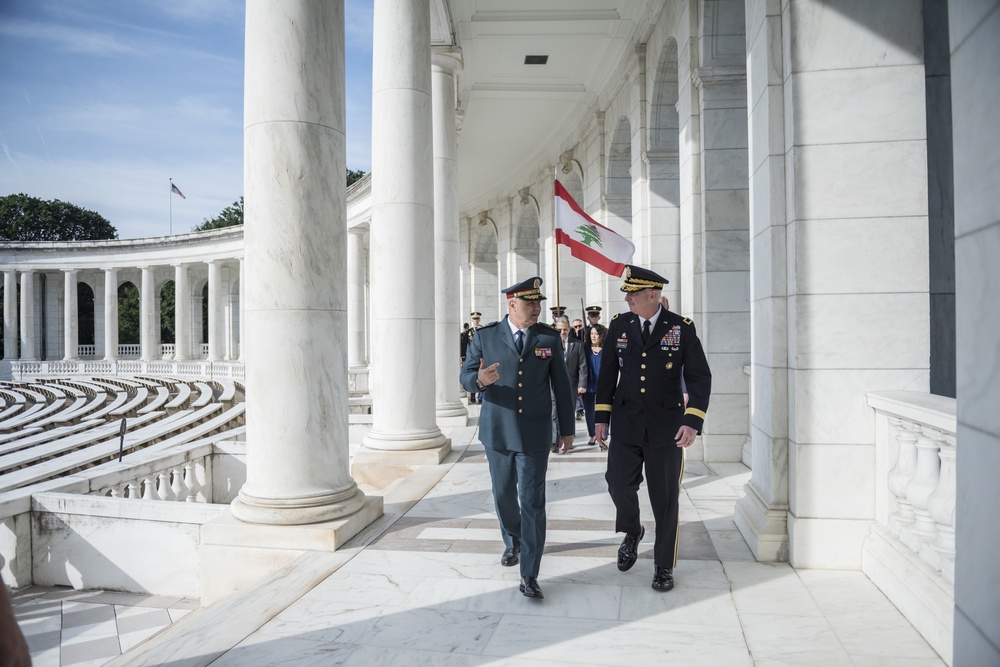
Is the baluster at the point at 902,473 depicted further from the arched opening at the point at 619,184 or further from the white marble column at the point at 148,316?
the white marble column at the point at 148,316

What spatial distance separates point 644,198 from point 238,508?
24468 millimetres

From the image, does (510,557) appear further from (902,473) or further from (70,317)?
(70,317)

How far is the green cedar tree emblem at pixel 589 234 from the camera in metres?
26.3

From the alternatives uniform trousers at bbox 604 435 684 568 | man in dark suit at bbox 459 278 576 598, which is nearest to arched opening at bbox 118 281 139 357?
man in dark suit at bbox 459 278 576 598

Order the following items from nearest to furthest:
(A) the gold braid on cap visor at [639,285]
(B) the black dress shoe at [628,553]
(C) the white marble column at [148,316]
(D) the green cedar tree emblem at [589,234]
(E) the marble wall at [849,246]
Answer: (A) the gold braid on cap visor at [639,285], (E) the marble wall at [849,246], (B) the black dress shoe at [628,553], (D) the green cedar tree emblem at [589,234], (C) the white marble column at [148,316]

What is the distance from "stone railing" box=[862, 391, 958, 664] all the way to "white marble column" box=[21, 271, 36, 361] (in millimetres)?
136717

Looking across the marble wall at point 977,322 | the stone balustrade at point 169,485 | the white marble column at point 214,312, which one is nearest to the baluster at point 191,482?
the stone balustrade at point 169,485

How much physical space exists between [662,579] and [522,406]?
371cm

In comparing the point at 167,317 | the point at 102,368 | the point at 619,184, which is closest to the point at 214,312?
the point at 102,368

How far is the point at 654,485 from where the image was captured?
12.2 m

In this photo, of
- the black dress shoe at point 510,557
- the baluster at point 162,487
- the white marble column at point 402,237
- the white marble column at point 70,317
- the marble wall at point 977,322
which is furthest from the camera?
the white marble column at point 70,317

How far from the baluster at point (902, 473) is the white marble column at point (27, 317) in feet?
449

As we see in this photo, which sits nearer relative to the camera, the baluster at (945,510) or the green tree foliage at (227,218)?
the baluster at (945,510)

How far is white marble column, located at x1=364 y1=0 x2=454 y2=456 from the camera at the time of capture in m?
23.3
